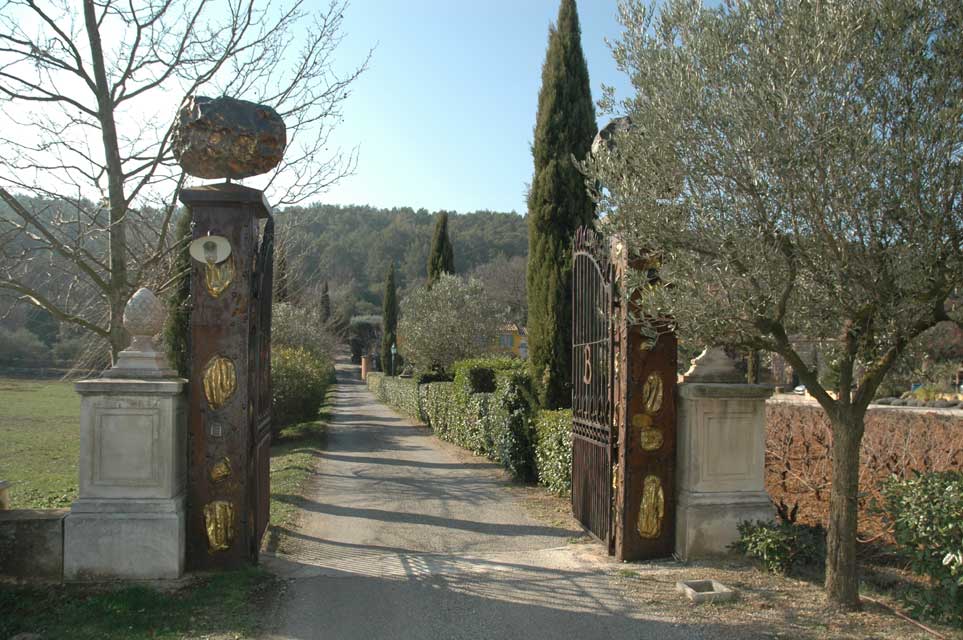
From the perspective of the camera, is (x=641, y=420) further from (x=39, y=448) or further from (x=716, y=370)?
(x=39, y=448)

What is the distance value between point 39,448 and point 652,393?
14320 mm

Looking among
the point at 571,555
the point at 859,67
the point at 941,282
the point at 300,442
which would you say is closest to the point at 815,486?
the point at 571,555

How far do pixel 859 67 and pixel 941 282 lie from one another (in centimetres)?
129

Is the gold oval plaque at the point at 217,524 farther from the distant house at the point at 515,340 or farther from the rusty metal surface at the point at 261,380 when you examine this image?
the distant house at the point at 515,340

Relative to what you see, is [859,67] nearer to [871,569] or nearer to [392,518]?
[871,569]

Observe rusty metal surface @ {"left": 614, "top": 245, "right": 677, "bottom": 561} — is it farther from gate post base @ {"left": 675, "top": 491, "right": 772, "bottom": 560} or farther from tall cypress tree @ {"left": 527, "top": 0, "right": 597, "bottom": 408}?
tall cypress tree @ {"left": 527, "top": 0, "right": 597, "bottom": 408}

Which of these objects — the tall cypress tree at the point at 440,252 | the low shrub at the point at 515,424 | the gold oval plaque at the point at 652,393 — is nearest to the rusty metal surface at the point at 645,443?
the gold oval plaque at the point at 652,393

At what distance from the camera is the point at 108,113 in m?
8.93

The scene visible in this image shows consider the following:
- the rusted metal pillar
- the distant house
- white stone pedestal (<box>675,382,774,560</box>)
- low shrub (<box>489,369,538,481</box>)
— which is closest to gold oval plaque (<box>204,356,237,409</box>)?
the rusted metal pillar

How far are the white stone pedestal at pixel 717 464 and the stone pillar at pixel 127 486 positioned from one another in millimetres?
4094

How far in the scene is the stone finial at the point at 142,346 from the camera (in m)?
5.36

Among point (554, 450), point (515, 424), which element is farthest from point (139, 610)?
point (515, 424)

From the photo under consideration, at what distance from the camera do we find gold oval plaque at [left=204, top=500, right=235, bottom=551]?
5.45m

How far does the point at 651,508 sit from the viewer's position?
5.89 metres
